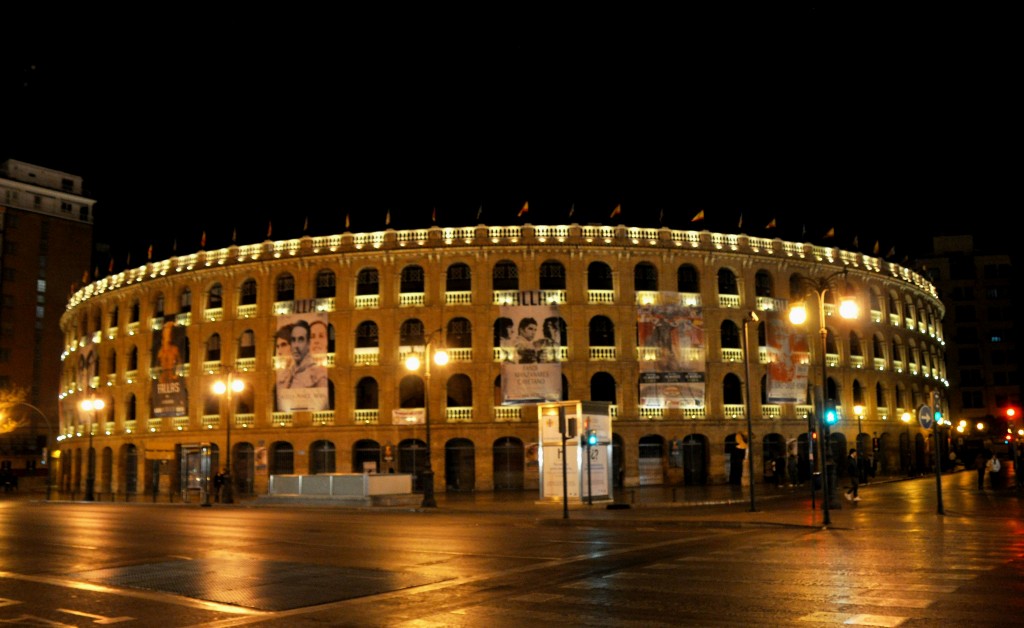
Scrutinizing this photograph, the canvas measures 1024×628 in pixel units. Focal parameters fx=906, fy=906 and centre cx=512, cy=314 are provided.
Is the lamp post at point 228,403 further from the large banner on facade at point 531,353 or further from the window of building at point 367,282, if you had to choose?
the large banner on facade at point 531,353

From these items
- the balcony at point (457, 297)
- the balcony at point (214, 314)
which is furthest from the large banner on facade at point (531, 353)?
the balcony at point (214, 314)

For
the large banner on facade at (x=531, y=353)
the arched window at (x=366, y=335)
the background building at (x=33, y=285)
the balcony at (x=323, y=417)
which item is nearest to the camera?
the large banner on facade at (x=531, y=353)

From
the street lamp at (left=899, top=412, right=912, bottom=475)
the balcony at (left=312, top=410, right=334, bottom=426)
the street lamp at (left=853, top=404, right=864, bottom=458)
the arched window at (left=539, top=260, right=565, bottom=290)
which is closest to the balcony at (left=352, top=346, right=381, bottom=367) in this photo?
the balcony at (left=312, top=410, right=334, bottom=426)

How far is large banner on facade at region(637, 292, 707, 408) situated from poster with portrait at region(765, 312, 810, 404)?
4356 mm

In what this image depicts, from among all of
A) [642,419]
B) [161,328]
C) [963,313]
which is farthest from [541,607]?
[963,313]

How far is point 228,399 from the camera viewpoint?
46562mm

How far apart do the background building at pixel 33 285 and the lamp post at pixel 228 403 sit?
4637cm

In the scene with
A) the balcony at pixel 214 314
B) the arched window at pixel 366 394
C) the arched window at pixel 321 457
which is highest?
the balcony at pixel 214 314

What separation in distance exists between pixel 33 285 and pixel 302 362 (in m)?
57.4

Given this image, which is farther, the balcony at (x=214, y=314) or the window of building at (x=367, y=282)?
the balcony at (x=214, y=314)

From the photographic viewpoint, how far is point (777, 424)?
50.5 m

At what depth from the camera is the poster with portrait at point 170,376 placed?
53250 millimetres

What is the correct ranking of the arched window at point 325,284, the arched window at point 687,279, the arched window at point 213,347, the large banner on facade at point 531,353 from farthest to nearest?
1. the arched window at point 213,347
2. the arched window at point 325,284
3. the arched window at point 687,279
4. the large banner on facade at point 531,353

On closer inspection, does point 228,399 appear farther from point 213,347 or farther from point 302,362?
point 213,347
